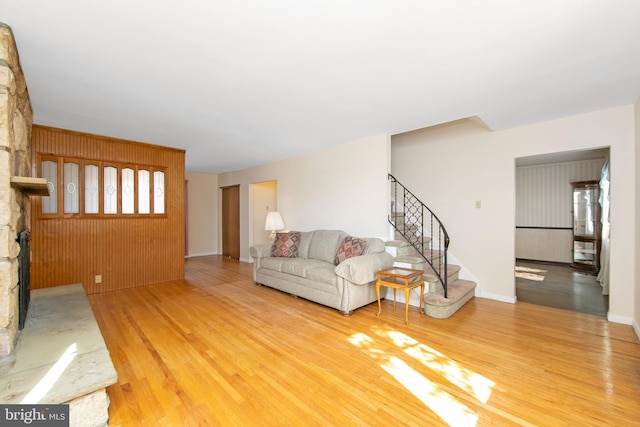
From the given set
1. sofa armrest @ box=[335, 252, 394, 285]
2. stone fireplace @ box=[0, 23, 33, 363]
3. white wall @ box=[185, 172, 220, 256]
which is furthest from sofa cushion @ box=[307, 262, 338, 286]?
white wall @ box=[185, 172, 220, 256]

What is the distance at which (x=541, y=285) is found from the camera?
4590 mm

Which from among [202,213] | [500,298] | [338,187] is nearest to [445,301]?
[500,298]

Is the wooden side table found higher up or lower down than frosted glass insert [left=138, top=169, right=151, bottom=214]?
lower down

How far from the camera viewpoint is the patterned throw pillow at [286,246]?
4.56m

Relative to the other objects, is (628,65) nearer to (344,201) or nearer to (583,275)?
(344,201)

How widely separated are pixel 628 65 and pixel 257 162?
567 cm

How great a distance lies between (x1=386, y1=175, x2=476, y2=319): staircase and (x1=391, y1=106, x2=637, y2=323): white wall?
0.27 meters

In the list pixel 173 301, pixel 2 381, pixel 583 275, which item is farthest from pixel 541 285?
pixel 2 381

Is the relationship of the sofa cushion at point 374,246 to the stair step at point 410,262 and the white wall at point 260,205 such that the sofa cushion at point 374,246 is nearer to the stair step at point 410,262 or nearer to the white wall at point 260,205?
the stair step at point 410,262

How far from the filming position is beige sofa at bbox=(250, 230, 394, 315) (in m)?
3.28

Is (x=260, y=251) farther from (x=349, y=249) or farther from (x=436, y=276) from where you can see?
(x=436, y=276)

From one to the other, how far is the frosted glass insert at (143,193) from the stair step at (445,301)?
15.6ft

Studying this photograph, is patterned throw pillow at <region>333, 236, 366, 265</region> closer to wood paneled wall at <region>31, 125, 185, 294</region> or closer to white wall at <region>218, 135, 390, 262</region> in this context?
white wall at <region>218, 135, 390, 262</region>

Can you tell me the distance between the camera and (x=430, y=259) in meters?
3.99
